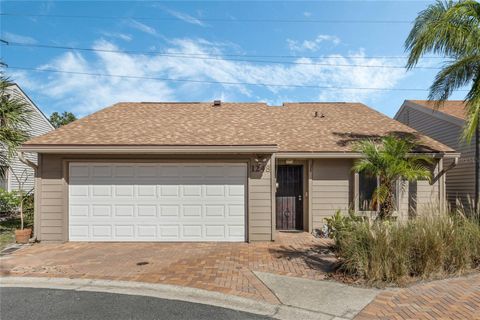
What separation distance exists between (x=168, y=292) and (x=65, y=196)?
553 cm

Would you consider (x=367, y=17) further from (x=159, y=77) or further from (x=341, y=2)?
(x=159, y=77)

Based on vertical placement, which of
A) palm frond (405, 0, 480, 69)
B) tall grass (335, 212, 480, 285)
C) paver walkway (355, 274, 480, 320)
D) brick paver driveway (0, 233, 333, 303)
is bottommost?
brick paver driveway (0, 233, 333, 303)

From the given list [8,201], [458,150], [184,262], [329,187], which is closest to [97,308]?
[184,262]

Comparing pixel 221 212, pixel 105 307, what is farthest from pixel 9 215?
pixel 105 307

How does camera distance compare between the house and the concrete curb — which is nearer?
the concrete curb

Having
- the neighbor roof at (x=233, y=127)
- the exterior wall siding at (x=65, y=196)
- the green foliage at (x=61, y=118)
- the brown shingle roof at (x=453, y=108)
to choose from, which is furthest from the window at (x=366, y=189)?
the green foliage at (x=61, y=118)

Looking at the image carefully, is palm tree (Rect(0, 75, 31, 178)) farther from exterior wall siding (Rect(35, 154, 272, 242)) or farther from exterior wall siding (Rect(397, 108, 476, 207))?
exterior wall siding (Rect(397, 108, 476, 207))

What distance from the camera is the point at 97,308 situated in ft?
14.7

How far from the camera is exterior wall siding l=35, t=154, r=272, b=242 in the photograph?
885 cm

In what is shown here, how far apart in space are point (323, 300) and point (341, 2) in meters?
9.66

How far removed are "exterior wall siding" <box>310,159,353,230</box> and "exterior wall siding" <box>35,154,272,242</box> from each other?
194cm

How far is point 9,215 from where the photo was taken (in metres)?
13.0

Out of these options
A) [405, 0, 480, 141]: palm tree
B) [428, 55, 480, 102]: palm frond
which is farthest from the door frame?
[428, 55, 480, 102]: palm frond

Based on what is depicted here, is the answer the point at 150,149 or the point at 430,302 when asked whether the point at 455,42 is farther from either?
the point at 150,149
